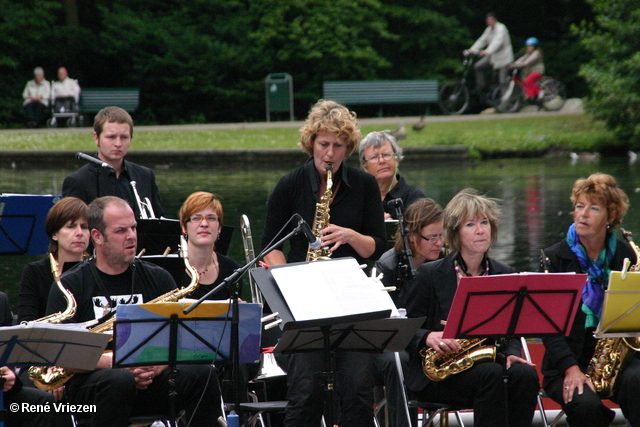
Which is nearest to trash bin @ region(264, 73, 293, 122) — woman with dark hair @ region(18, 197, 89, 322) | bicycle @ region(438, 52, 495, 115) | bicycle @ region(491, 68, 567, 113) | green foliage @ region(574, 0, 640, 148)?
bicycle @ region(438, 52, 495, 115)

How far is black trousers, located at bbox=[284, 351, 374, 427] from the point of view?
4594mm

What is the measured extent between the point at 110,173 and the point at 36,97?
17.7m

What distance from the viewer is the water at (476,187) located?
10117 millimetres

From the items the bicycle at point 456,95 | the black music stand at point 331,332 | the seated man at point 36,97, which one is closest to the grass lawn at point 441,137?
the bicycle at point 456,95

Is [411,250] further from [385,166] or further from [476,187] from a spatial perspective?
[476,187]

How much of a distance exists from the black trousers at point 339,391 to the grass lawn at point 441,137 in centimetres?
1316

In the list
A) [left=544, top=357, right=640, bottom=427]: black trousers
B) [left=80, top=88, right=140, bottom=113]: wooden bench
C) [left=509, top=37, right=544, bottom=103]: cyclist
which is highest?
[left=509, top=37, right=544, bottom=103]: cyclist

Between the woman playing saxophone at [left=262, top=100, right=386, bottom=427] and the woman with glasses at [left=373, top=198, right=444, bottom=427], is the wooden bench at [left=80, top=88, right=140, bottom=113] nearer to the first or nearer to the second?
the woman playing saxophone at [left=262, top=100, right=386, bottom=427]

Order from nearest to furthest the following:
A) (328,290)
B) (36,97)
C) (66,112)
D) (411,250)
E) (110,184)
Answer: (328,290), (411,250), (110,184), (36,97), (66,112)

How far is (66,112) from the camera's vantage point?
23.0 metres

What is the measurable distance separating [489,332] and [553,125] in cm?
1659

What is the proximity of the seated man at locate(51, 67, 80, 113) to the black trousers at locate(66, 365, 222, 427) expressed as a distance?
19.2 meters

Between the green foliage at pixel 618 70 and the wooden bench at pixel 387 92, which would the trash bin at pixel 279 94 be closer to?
the wooden bench at pixel 387 92

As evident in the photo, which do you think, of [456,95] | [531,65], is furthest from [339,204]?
[456,95]
